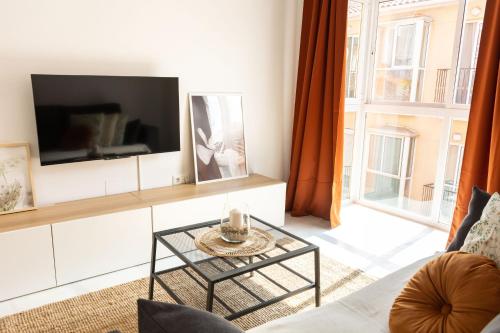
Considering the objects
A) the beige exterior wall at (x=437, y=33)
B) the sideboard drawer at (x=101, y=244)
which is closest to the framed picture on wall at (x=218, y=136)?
the sideboard drawer at (x=101, y=244)

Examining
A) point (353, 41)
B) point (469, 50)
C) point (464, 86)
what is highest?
point (353, 41)

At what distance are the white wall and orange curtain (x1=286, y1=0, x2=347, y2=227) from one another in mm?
238

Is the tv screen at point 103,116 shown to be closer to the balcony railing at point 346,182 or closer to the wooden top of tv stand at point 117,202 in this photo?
the wooden top of tv stand at point 117,202

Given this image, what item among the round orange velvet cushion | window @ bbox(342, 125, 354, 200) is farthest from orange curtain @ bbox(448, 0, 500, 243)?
the round orange velvet cushion

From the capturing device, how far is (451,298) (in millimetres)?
1363

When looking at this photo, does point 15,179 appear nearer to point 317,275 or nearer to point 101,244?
point 101,244

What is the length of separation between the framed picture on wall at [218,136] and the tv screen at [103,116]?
260 millimetres

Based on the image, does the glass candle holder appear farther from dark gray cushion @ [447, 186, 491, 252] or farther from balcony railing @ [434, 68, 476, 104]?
balcony railing @ [434, 68, 476, 104]

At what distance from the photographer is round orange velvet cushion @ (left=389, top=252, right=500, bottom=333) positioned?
1282mm

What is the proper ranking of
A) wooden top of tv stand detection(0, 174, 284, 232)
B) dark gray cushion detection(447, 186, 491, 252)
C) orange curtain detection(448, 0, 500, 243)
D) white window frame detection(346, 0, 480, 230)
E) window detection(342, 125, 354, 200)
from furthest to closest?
window detection(342, 125, 354, 200), white window frame detection(346, 0, 480, 230), orange curtain detection(448, 0, 500, 243), wooden top of tv stand detection(0, 174, 284, 232), dark gray cushion detection(447, 186, 491, 252)

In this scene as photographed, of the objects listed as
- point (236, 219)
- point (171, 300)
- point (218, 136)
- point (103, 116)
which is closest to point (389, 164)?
point (218, 136)

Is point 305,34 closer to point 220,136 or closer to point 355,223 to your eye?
point 220,136

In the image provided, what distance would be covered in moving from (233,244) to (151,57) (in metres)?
1.84

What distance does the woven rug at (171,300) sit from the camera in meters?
2.22
